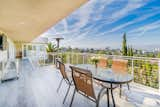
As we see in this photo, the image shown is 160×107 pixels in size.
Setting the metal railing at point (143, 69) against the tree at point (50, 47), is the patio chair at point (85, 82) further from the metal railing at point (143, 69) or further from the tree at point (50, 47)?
the tree at point (50, 47)

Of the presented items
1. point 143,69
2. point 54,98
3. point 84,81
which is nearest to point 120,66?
point 84,81

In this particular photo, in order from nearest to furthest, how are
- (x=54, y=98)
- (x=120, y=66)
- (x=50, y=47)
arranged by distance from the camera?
(x=54, y=98)
(x=120, y=66)
(x=50, y=47)

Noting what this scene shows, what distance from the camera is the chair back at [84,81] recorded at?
1.98m

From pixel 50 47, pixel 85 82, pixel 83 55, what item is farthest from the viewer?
pixel 50 47

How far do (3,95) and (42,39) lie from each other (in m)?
13.4

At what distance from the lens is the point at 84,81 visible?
209 centimetres

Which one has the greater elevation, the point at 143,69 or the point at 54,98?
the point at 143,69

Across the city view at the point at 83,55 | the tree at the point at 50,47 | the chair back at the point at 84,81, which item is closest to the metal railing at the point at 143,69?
the city view at the point at 83,55

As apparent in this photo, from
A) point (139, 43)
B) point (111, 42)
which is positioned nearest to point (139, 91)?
point (139, 43)

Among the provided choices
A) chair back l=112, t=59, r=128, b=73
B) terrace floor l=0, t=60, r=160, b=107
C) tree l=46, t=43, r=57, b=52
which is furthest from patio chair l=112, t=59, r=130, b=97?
tree l=46, t=43, r=57, b=52

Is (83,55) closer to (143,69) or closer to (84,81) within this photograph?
(143,69)

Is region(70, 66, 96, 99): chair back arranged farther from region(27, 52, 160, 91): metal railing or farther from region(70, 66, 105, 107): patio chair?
region(27, 52, 160, 91): metal railing

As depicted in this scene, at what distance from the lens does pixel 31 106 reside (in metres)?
2.45

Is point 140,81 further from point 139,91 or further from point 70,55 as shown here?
point 70,55
